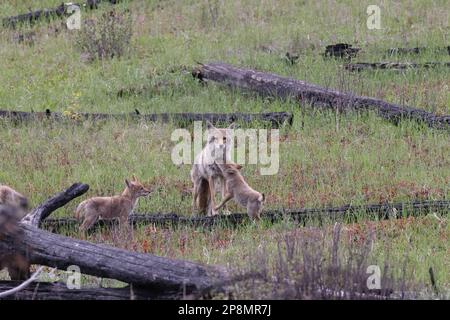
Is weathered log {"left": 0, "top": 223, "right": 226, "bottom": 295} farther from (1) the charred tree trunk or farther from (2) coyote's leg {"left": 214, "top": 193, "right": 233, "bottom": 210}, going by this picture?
(1) the charred tree trunk

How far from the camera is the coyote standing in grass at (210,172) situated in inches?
501

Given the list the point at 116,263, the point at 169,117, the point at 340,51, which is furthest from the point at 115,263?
the point at 340,51

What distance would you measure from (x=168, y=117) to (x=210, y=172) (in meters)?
3.58

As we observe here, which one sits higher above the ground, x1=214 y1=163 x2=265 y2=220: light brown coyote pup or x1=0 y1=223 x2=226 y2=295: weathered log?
x1=0 y1=223 x2=226 y2=295: weathered log

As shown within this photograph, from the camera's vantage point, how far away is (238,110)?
16.7 m

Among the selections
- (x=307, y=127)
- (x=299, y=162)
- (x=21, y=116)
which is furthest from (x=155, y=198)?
(x=21, y=116)

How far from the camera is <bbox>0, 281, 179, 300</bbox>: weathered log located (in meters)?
7.83

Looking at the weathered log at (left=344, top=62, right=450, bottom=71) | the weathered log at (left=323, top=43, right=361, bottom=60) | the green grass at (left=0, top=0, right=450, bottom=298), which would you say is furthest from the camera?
the weathered log at (left=323, top=43, right=361, bottom=60)

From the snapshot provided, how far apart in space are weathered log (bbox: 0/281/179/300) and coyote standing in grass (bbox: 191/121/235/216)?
180 inches

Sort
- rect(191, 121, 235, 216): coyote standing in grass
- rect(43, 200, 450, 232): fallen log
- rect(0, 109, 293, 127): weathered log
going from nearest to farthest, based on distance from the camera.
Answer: rect(43, 200, 450, 232): fallen log
rect(191, 121, 235, 216): coyote standing in grass
rect(0, 109, 293, 127): weathered log

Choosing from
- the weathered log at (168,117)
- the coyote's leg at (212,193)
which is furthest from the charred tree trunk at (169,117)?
the coyote's leg at (212,193)

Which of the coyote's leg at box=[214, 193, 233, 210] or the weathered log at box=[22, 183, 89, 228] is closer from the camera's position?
the weathered log at box=[22, 183, 89, 228]

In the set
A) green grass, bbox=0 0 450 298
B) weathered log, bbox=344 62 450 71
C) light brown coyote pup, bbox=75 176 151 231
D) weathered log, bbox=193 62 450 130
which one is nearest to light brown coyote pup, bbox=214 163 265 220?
green grass, bbox=0 0 450 298
